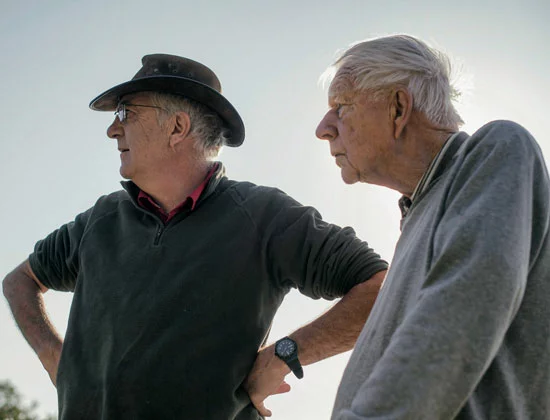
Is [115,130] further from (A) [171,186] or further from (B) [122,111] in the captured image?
(A) [171,186]

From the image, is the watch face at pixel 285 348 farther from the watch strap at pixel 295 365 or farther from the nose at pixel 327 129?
the nose at pixel 327 129

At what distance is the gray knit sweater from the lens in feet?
6.12

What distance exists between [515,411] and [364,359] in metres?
0.50

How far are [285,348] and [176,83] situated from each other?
69.7 inches

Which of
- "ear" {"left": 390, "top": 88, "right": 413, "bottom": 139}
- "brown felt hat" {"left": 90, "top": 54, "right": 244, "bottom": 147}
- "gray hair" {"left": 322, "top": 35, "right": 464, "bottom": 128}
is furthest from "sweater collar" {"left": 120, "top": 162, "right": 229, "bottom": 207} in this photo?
"ear" {"left": 390, "top": 88, "right": 413, "bottom": 139}

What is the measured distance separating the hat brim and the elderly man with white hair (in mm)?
2092

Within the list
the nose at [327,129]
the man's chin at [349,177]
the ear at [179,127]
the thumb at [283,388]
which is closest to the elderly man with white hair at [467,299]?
the man's chin at [349,177]

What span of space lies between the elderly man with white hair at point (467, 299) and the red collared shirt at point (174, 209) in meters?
1.70

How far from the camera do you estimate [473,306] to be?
191 centimetres

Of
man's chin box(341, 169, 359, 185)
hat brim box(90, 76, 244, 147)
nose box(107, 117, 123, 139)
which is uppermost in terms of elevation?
hat brim box(90, 76, 244, 147)

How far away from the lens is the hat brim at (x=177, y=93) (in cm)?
452

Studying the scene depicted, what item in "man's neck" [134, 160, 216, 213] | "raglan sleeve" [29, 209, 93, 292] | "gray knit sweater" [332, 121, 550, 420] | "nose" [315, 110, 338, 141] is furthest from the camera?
"raglan sleeve" [29, 209, 93, 292]

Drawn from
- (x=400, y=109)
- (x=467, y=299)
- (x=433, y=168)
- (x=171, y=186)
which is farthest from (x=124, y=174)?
(x=467, y=299)

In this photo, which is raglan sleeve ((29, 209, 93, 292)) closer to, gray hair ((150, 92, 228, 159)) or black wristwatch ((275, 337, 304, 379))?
gray hair ((150, 92, 228, 159))
